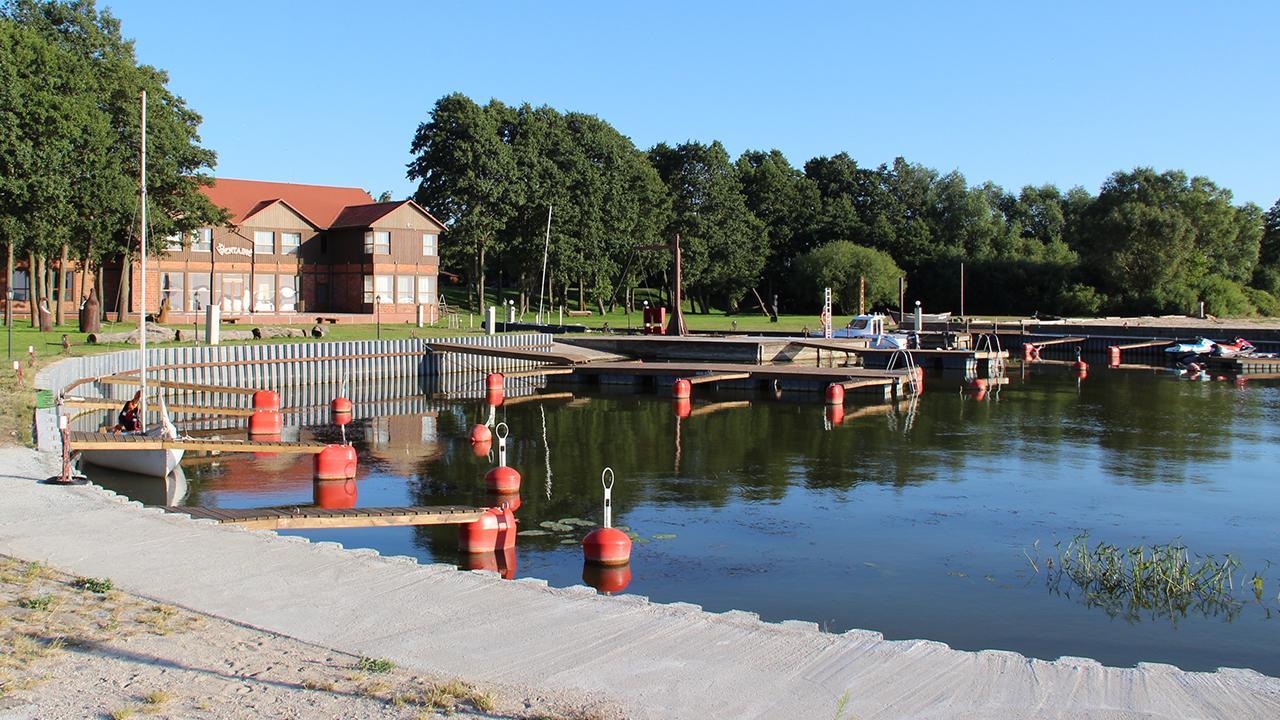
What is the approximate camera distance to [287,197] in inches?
2899

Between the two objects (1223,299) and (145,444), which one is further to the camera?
(1223,299)

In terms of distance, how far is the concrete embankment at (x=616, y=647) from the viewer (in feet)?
26.9

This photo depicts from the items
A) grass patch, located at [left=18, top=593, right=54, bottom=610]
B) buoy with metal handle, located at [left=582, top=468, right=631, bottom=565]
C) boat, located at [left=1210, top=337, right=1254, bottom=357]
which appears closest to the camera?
grass patch, located at [left=18, top=593, right=54, bottom=610]

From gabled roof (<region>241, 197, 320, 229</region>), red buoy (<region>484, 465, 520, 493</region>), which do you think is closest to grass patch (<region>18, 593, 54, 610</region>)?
red buoy (<region>484, 465, 520, 493</region>)

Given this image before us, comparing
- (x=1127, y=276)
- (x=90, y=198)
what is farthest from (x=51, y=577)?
(x=1127, y=276)

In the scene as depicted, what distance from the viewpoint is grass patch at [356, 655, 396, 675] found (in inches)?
338

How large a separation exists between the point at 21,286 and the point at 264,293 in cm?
1275

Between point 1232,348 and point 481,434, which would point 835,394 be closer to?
point 481,434

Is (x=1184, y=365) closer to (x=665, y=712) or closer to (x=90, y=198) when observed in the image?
(x=90, y=198)

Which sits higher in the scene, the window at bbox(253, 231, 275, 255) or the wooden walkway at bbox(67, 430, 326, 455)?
the window at bbox(253, 231, 275, 255)

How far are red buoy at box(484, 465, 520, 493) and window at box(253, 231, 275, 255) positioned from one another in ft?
165

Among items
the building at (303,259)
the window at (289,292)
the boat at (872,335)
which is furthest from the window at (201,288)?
the boat at (872,335)

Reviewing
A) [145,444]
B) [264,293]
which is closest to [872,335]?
[264,293]

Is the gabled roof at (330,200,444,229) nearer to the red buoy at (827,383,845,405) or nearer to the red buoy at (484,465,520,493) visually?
the red buoy at (827,383,845,405)
